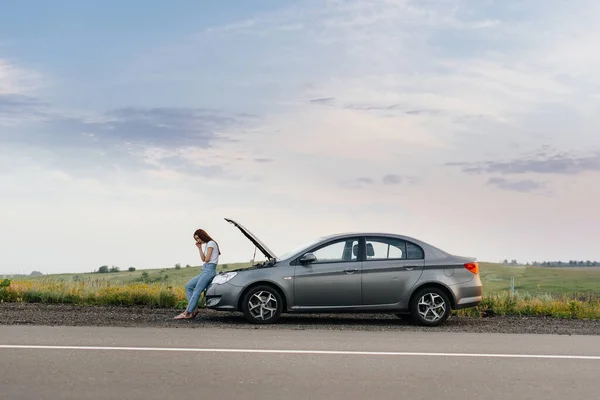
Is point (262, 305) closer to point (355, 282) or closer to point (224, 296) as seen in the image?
point (224, 296)

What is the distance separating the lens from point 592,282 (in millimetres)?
43625

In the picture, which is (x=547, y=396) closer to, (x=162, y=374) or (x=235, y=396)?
(x=235, y=396)

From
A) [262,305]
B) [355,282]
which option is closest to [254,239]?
[262,305]

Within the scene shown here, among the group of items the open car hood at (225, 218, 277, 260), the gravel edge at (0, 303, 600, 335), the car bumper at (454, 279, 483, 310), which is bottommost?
the gravel edge at (0, 303, 600, 335)

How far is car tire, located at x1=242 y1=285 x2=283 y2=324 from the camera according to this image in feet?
50.8

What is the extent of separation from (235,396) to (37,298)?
1384 cm

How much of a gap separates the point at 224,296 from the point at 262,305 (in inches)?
28.6

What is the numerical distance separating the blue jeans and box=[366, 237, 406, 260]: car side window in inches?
124

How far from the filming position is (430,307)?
622 inches

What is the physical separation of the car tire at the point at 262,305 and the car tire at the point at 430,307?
254 cm

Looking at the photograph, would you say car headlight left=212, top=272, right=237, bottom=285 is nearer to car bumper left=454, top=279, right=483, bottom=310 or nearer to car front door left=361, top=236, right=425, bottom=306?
car front door left=361, top=236, right=425, bottom=306

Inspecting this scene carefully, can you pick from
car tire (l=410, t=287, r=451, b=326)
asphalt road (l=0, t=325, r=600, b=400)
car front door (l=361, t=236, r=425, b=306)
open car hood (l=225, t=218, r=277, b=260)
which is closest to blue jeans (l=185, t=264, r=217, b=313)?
open car hood (l=225, t=218, r=277, b=260)

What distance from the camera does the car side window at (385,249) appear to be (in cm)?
1602

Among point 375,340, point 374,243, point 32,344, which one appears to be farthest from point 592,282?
point 32,344
